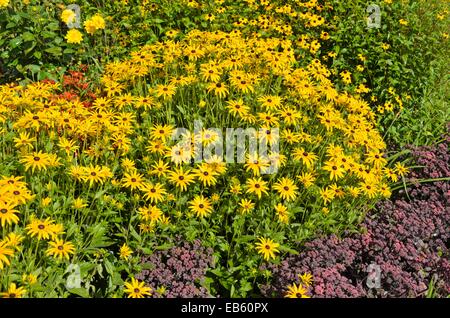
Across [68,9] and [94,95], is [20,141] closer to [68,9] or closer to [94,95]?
[94,95]

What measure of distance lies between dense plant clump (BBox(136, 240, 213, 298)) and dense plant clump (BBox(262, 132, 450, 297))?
0.40 m

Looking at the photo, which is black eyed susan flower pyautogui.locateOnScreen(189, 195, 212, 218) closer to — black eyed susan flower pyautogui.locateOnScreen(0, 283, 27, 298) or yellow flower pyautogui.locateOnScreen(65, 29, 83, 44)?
black eyed susan flower pyautogui.locateOnScreen(0, 283, 27, 298)

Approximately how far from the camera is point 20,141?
307 cm

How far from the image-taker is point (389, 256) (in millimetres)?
3283

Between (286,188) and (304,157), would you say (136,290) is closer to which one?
(286,188)

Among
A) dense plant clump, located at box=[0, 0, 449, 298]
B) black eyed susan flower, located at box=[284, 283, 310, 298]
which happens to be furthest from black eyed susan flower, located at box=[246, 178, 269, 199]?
black eyed susan flower, located at box=[284, 283, 310, 298]

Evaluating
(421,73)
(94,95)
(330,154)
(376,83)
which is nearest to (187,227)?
(330,154)

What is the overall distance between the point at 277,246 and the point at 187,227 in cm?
59

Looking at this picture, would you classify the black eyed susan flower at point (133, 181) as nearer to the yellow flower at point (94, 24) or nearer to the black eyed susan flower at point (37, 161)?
the black eyed susan flower at point (37, 161)

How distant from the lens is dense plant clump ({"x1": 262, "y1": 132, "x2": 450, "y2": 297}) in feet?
9.84

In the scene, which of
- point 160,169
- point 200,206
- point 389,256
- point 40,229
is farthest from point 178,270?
point 389,256

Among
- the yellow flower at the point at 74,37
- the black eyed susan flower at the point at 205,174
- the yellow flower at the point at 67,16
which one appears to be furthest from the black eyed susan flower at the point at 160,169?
the yellow flower at the point at 67,16

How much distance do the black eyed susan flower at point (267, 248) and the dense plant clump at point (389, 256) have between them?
13 centimetres

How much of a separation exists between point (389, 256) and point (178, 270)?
1.38 metres
